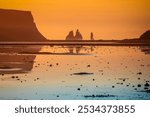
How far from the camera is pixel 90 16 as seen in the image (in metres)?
2.66

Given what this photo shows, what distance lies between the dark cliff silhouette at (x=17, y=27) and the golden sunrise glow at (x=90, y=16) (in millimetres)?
38

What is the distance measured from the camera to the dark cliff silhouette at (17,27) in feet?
8.64

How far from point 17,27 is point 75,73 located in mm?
568

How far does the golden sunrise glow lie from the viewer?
2.64 metres

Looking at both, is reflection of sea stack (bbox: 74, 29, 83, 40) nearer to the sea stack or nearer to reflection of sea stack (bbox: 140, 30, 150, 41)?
the sea stack

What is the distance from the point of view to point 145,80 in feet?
8.61

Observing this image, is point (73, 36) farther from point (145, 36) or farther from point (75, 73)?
point (145, 36)

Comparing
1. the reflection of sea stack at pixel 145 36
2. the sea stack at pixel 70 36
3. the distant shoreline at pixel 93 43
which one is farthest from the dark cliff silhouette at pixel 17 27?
the reflection of sea stack at pixel 145 36

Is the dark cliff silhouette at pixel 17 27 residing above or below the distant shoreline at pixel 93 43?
above

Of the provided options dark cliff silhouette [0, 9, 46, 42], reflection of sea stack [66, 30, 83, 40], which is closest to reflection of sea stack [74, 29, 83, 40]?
reflection of sea stack [66, 30, 83, 40]

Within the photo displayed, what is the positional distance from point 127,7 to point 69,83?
0.73m

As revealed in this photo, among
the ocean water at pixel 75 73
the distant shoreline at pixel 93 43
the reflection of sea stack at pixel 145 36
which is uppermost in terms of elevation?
the reflection of sea stack at pixel 145 36

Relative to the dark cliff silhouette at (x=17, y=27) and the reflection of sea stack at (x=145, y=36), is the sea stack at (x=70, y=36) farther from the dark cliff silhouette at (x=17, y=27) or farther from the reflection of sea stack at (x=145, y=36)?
the reflection of sea stack at (x=145, y=36)

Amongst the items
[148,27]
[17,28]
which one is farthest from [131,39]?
[17,28]
